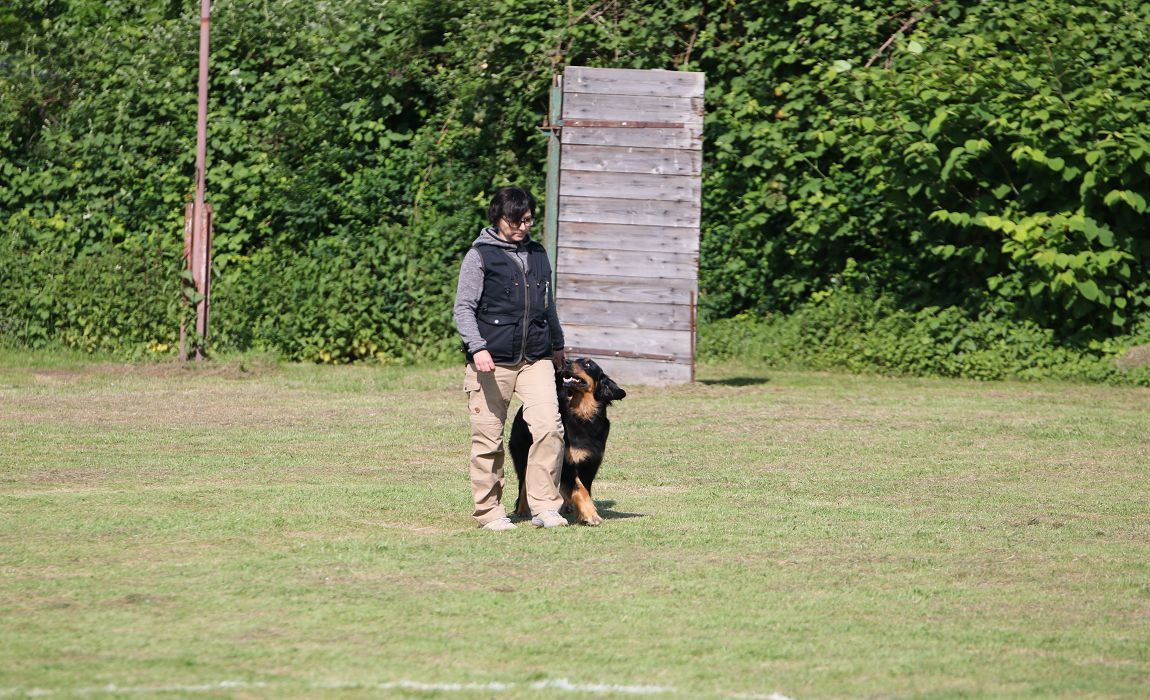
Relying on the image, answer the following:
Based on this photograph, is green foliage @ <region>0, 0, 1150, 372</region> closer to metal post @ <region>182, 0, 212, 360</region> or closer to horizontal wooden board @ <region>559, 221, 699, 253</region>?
metal post @ <region>182, 0, 212, 360</region>

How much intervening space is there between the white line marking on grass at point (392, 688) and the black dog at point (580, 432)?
→ 116 inches

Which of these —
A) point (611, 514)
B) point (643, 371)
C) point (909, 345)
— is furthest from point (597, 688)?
Result: point (909, 345)

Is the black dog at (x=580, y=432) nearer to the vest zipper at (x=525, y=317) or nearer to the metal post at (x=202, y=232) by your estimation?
the vest zipper at (x=525, y=317)

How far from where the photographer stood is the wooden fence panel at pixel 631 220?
46.8 feet

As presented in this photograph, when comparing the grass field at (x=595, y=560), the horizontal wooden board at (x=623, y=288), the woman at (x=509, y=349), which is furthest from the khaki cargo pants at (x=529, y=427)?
the horizontal wooden board at (x=623, y=288)

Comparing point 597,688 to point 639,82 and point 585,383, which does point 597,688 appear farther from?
point 639,82

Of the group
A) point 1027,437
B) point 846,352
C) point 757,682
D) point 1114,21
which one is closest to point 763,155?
point 846,352

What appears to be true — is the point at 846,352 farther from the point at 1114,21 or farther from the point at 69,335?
the point at 69,335

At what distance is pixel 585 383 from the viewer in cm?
780

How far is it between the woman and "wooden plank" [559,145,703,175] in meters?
6.83

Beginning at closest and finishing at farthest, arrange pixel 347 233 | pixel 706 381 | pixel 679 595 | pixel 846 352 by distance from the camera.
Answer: pixel 679 595, pixel 706 381, pixel 846 352, pixel 347 233

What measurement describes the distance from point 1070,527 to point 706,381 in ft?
22.9

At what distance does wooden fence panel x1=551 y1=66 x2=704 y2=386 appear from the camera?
1426cm

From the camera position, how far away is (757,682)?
4.90 metres
